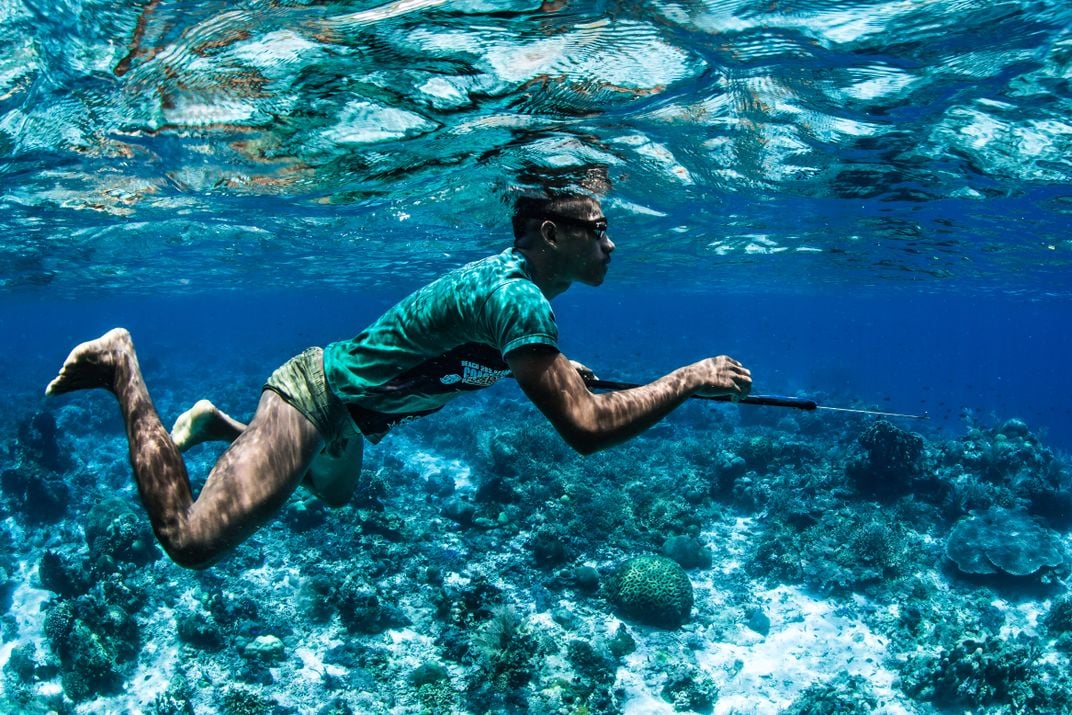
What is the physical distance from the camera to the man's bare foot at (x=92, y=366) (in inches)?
134

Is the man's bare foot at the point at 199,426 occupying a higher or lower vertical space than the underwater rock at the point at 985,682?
higher

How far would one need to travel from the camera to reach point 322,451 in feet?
14.2

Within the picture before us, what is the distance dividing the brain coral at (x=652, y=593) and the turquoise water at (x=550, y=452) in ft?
1.29

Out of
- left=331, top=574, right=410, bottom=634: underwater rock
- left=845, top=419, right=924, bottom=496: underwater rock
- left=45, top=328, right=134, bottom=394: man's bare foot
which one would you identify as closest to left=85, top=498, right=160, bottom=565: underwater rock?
left=331, top=574, right=410, bottom=634: underwater rock

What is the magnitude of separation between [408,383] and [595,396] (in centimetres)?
124

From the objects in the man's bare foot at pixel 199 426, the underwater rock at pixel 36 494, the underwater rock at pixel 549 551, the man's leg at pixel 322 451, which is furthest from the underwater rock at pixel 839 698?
the underwater rock at pixel 36 494

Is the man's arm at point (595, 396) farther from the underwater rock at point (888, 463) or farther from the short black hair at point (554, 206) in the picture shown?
the underwater rock at point (888, 463)

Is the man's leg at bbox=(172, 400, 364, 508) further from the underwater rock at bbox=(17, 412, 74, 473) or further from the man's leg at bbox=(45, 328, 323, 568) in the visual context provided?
the underwater rock at bbox=(17, 412, 74, 473)

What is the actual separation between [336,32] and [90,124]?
5706 millimetres

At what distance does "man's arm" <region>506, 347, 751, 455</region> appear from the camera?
107 inches

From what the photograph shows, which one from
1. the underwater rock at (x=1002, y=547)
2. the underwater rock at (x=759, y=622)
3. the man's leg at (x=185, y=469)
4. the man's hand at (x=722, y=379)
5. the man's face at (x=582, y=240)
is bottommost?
the underwater rock at (x=1002, y=547)

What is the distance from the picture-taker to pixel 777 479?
15492mm

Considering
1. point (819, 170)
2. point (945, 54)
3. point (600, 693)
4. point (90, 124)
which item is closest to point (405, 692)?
point (600, 693)

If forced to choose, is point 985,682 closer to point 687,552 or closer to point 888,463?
point 687,552
